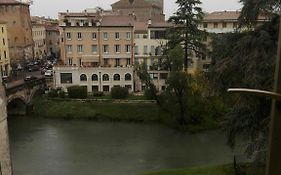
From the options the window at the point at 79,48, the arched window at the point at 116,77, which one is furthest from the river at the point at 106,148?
the window at the point at 79,48

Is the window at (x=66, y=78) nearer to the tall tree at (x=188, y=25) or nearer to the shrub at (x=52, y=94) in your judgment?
the shrub at (x=52, y=94)

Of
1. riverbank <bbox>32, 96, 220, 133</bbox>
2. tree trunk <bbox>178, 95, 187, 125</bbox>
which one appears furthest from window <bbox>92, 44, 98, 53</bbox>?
tree trunk <bbox>178, 95, 187, 125</bbox>

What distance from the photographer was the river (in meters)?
19.2

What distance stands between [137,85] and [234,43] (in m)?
21.3

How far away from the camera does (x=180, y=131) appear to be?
26.2 meters

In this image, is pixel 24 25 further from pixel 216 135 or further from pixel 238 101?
pixel 238 101

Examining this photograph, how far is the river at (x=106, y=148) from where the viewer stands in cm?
1923

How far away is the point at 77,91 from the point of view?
103 ft

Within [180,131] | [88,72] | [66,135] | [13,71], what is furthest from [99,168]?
[13,71]

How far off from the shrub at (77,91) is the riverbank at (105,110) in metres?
0.67

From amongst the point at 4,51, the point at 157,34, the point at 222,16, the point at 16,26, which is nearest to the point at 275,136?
the point at 157,34

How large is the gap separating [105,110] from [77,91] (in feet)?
10.6

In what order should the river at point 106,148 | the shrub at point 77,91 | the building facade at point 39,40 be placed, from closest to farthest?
the river at point 106,148 < the shrub at point 77,91 < the building facade at point 39,40

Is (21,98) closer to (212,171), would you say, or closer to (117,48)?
(117,48)
